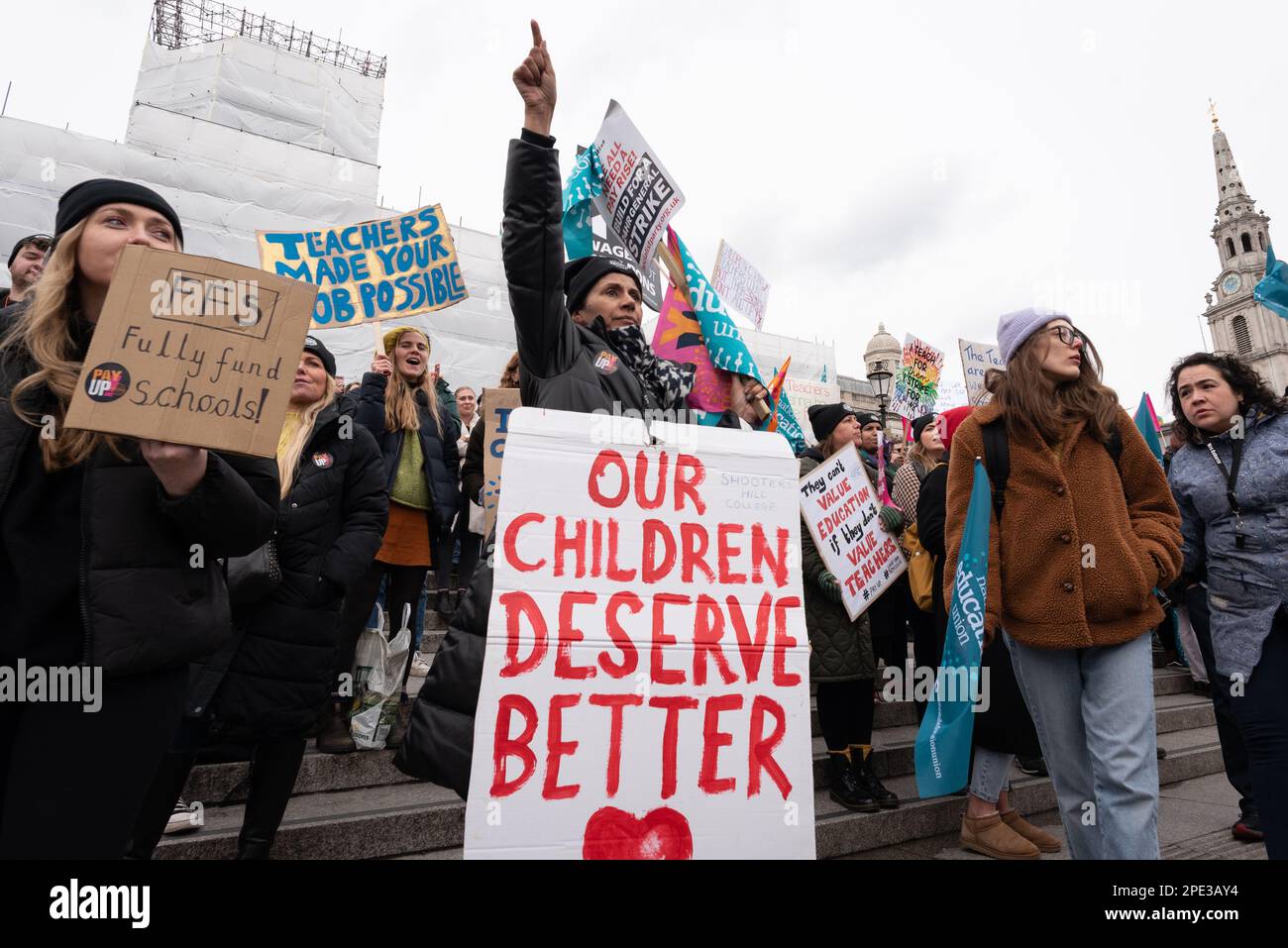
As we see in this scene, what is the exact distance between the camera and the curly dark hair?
3189 mm

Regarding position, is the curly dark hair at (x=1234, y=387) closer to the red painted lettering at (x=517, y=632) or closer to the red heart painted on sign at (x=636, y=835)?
the red heart painted on sign at (x=636, y=835)

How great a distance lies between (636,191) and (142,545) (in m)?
3.06

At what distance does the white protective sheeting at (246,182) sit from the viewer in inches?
612

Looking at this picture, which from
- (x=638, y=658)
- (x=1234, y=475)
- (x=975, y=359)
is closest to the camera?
(x=638, y=658)

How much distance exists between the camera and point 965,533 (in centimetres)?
262

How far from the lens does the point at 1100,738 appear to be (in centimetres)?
229

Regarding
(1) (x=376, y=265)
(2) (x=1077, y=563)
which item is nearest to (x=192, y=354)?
(2) (x=1077, y=563)

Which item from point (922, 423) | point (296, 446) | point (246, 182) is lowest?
point (296, 446)

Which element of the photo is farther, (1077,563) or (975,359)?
(975,359)

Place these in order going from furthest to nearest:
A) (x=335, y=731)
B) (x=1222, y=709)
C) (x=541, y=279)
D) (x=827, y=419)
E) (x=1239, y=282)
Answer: (x=1239, y=282), (x=827, y=419), (x=1222, y=709), (x=335, y=731), (x=541, y=279)

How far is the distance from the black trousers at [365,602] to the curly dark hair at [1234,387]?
378 cm

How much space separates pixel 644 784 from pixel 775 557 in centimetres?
64

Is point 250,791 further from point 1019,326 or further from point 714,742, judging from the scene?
point 1019,326

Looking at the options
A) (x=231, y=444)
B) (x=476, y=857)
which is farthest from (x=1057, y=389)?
(x=231, y=444)
